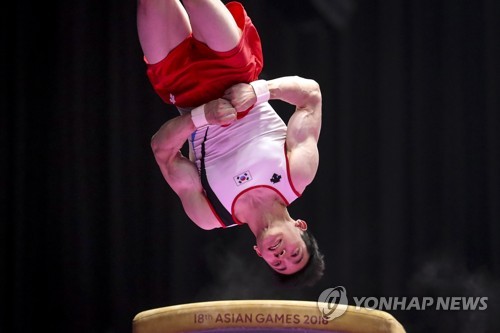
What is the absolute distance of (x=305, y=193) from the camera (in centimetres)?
450

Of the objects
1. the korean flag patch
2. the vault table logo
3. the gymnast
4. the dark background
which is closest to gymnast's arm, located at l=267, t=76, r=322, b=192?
the gymnast

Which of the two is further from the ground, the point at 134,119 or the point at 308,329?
the point at 134,119

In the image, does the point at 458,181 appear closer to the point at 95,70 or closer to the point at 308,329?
the point at 308,329

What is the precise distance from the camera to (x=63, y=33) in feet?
15.7

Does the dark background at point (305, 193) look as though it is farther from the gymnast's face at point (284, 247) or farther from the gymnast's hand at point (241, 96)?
the gymnast's hand at point (241, 96)

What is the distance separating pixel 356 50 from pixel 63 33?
173 centimetres

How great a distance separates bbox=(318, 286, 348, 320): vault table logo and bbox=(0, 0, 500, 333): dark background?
6 centimetres

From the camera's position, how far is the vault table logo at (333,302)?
3.21 metres

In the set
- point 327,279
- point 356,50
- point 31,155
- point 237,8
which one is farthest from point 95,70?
point 237,8

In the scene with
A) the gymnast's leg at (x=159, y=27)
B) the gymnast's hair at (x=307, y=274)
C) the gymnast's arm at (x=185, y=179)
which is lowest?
the gymnast's hair at (x=307, y=274)

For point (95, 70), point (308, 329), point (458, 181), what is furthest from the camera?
point (95, 70)

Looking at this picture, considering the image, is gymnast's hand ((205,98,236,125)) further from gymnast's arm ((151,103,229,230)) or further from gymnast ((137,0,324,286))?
gymnast's arm ((151,103,229,230))

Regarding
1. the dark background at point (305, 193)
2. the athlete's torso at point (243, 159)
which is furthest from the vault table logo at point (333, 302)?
the athlete's torso at point (243, 159)

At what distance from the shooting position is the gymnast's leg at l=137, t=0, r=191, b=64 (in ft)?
8.58
